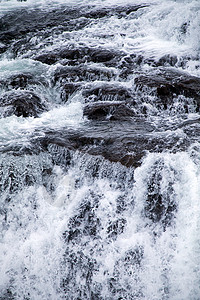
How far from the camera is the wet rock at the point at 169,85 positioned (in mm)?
6891

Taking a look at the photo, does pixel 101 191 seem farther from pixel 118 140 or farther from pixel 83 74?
pixel 83 74

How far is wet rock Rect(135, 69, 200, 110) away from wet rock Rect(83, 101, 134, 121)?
0.80m

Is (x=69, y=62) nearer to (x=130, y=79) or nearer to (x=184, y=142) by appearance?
(x=130, y=79)

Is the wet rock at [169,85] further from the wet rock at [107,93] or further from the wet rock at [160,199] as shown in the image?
the wet rock at [160,199]

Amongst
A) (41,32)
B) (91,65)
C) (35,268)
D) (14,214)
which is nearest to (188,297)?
(35,268)

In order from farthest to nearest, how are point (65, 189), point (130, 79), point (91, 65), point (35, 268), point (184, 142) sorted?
point (91, 65) → point (130, 79) → point (184, 142) → point (65, 189) → point (35, 268)

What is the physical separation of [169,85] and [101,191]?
3.35 m

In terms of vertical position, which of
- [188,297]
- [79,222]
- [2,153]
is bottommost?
[188,297]

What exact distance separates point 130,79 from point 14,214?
434 cm

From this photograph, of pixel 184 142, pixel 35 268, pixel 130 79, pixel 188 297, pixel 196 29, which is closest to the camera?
pixel 188 297

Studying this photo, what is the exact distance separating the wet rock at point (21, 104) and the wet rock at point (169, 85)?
2154 millimetres

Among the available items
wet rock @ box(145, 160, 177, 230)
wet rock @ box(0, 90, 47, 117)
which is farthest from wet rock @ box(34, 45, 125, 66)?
wet rock @ box(145, 160, 177, 230)

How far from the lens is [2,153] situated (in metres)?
5.12

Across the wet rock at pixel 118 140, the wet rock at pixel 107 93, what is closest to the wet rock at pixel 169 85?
the wet rock at pixel 107 93
